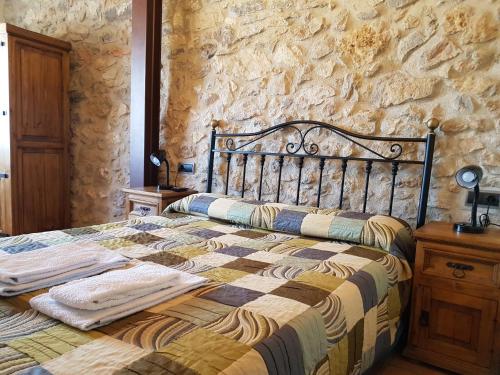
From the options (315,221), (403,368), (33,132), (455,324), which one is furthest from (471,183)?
(33,132)

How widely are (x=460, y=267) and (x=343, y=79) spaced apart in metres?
1.29

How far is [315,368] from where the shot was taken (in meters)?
1.07

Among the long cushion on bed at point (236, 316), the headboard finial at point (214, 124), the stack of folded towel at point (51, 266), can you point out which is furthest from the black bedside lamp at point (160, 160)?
the stack of folded towel at point (51, 266)

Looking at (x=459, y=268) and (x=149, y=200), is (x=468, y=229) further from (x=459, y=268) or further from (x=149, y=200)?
(x=149, y=200)

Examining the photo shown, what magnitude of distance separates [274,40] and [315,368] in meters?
2.17

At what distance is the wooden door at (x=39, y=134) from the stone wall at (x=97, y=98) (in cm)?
12

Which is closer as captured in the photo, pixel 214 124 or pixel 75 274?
pixel 75 274

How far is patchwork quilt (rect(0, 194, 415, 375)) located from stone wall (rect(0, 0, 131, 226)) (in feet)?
4.69

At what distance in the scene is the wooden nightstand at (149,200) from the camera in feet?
8.89

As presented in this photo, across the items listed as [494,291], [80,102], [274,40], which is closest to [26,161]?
[80,102]

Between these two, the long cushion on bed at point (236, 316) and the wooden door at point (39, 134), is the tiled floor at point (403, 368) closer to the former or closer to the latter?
the long cushion on bed at point (236, 316)

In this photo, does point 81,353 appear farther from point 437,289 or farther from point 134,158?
point 134,158

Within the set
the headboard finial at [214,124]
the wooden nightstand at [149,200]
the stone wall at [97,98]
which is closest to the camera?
the wooden nightstand at [149,200]

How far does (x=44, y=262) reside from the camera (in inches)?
50.7
